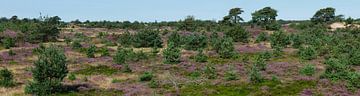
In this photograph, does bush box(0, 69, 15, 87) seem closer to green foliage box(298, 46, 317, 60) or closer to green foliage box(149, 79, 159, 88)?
green foliage box(149, 79, 159, 88)

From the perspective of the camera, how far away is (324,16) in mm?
151000

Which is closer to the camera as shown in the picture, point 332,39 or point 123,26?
point 332,39

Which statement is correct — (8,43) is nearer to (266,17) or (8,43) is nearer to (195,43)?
(195,43)

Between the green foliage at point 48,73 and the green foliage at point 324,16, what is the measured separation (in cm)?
11111

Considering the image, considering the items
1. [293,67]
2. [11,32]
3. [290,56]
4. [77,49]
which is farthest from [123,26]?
[293,67]

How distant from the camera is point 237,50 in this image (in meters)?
83.8

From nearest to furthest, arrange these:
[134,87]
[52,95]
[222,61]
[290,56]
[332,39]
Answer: [52,95] < [134,87] < [222,61] < [290,56] < [332,39]

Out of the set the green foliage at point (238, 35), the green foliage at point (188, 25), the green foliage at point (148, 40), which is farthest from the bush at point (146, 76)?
the green foliage at point (188, 25)

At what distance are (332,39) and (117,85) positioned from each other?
167 feet

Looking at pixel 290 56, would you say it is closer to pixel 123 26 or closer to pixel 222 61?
pixel 222 61

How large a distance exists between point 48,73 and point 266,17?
98.4m

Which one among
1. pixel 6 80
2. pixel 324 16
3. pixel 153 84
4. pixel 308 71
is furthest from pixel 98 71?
pixel 324 16

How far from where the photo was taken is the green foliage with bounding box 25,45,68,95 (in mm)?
48188

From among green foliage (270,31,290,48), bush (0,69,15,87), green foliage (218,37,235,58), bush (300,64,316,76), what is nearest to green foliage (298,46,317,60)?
green foliage (218,37,235,58)
